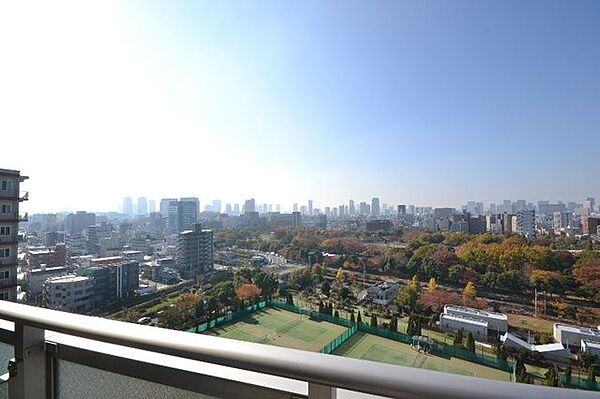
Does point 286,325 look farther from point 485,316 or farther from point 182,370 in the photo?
point 182,370

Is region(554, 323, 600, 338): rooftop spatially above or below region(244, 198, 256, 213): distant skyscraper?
below

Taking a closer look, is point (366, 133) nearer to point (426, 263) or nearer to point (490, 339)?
point (426, 263)

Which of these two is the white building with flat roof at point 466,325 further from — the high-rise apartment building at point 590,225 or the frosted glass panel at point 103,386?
the frosted glass panel at point 103,386

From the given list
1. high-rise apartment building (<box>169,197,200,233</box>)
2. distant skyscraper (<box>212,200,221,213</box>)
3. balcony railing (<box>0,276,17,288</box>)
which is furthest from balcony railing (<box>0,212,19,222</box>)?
distant skyscraper (<box>212,200,221,213</box>)

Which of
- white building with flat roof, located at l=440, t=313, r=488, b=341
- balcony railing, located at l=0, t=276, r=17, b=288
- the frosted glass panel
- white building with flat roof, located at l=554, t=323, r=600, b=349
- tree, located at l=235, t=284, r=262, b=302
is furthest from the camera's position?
tree, located at l=235, t=284, r=262, b=302

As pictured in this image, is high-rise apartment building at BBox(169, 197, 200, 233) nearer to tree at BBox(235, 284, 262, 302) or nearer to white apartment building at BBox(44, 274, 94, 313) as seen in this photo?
tree at BBox(235, 284, 262, 302)

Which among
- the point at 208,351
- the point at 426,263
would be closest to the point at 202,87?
the point at 426,263

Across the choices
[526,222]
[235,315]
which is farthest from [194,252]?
[526,222]

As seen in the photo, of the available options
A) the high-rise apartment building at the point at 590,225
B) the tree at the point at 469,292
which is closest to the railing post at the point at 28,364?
Result: the tree at the point at 469,292
